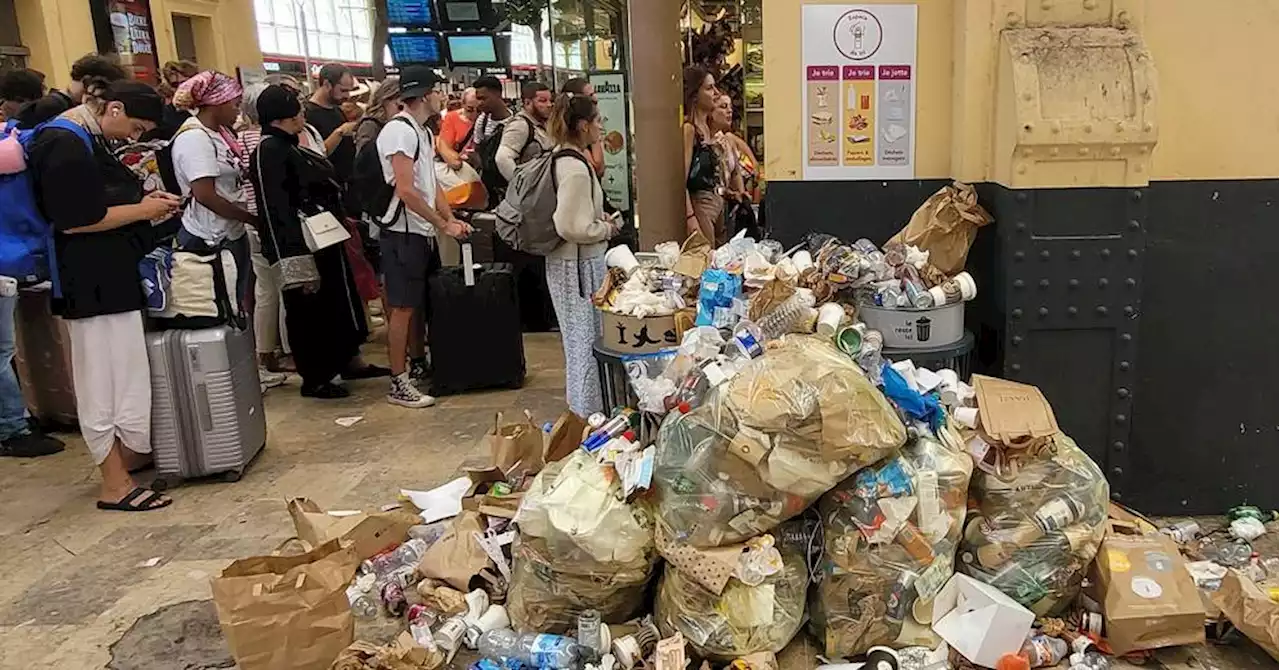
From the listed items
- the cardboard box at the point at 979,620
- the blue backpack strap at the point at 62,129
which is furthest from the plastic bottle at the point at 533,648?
the blue backpack strap at the point at 62,129

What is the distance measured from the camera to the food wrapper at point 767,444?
103 inches

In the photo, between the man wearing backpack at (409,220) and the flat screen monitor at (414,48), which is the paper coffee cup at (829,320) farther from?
the flat screen monitor at (414,48)

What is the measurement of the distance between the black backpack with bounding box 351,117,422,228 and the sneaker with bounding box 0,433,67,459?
1985 millimetres

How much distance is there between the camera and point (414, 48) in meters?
8.66

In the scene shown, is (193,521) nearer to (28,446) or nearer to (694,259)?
(28,446)

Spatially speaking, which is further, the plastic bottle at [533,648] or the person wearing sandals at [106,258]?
the person wearing sandals at [106,258]

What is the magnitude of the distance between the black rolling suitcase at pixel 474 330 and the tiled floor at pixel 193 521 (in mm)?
126

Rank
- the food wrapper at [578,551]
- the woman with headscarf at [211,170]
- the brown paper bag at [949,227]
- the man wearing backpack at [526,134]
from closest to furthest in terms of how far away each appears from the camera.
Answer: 1. the food wrapper at [578,551]
2. the brown paper bag at [949,227]
3. the woman with headscarf at [211,170]
4. the man wearing backpack at [526,134]

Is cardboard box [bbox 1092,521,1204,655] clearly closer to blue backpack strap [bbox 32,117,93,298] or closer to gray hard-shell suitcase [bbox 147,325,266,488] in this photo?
gray hard-shell suitcase [bbox 147,325,266,488]

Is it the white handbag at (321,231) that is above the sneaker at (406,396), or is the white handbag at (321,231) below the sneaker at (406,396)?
above

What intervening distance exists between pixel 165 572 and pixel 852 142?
2.95 metres

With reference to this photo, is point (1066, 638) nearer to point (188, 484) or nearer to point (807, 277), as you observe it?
point (807, 277)

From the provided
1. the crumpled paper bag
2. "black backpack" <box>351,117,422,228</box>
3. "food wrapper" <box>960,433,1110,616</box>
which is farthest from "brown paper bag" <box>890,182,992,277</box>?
"black backpack" <box>351,117,422,228</box>

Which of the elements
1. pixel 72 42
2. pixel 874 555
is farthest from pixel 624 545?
pixel 72 42
